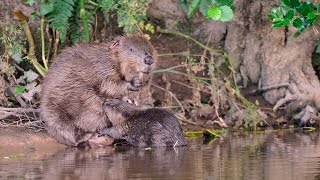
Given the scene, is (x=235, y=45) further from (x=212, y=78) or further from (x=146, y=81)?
(x=146, y=81)

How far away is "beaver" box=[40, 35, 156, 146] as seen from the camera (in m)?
8.22

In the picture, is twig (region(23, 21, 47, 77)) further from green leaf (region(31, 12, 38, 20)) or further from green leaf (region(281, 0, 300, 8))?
green leaf (region(281, 0, 300, 8))

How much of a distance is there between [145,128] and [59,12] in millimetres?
1936

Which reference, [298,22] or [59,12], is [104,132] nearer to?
[59,12]

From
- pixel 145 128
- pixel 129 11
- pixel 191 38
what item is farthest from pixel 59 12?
pixel 145 128

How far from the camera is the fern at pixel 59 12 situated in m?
9.49

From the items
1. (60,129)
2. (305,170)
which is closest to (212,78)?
(60,129)

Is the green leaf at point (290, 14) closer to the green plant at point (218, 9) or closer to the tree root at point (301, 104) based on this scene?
the green plant at point (218, 9)

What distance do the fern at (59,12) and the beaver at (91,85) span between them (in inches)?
45.5

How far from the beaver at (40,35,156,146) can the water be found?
277mm

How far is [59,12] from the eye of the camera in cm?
952

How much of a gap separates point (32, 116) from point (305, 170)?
3.26 m

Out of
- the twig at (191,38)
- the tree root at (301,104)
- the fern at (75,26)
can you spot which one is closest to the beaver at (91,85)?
the fern at (75,26)

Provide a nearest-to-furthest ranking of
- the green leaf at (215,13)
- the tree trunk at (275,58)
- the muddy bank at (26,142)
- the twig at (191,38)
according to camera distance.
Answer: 1. the green leaf at (215,13)
2. the muddy bank at (26,142)
3. the tree trunk at (275,58)
4. the twig at (191,38)
